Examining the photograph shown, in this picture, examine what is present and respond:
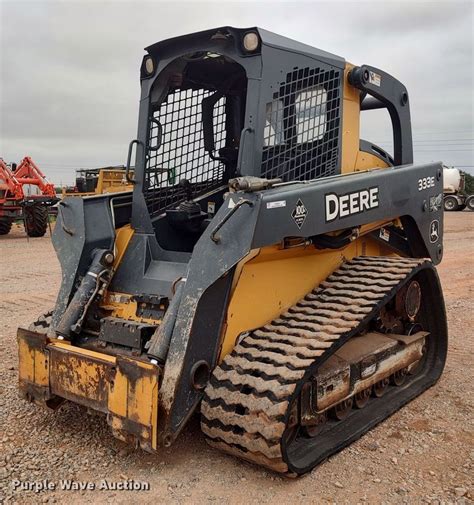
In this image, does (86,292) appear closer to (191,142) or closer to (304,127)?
(191,142)

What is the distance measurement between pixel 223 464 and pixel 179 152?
251cm

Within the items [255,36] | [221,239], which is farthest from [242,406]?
[255,36]

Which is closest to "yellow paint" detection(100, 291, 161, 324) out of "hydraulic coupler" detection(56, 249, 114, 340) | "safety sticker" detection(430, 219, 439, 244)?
"hydraulic coupler" detection(56, 249, 114, 340)

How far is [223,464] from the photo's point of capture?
338cm

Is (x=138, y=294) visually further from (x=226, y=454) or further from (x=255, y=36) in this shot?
(x=255, y=36)

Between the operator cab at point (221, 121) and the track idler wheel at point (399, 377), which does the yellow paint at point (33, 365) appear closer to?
the operator cab at point (221, 121)

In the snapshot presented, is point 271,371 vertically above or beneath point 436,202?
beneath

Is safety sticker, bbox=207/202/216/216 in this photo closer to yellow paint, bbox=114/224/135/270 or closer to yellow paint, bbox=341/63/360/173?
yellow paint, bbox=114/224/135/270

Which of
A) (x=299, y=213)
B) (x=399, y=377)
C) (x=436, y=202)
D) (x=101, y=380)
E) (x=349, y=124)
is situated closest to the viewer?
(x=101, y=380)

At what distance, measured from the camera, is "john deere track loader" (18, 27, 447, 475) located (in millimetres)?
3217

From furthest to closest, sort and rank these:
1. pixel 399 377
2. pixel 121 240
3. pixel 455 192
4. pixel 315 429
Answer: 1. pixel 455 192
2. pixel 399 377
3. pixel 121 240
4. pixel 315 429

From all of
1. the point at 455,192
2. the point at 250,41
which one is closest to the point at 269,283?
the point at 250,41

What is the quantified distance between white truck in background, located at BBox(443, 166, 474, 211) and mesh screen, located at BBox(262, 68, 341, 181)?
28817 mm

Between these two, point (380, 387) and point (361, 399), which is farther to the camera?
point (380, 387)
